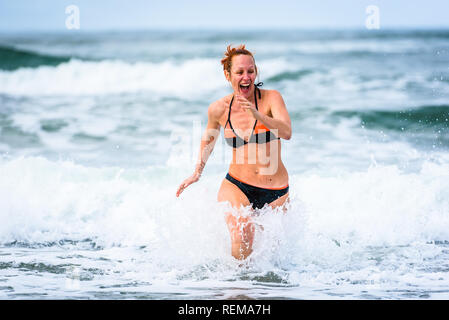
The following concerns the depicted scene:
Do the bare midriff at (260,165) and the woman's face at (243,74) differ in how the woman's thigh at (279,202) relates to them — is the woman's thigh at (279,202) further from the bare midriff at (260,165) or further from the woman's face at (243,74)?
the woman's face at (243,74)

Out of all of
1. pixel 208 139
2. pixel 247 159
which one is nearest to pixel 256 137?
→ pixel 247 159

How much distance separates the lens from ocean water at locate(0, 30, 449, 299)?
4.50m

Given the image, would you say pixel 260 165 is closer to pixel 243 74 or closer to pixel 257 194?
pixel 257 194

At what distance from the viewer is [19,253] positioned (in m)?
5.38

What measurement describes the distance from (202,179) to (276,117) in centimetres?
403

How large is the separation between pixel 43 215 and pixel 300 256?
3.07 meters

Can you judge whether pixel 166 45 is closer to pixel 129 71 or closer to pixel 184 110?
pixel 129 71

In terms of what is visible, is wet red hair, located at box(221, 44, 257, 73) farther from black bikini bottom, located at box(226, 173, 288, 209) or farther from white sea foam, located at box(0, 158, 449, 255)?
white sea foam, located at box(0, 158, 449, 255)

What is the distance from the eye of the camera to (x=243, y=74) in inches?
163

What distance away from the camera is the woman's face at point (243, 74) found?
4.13 meters

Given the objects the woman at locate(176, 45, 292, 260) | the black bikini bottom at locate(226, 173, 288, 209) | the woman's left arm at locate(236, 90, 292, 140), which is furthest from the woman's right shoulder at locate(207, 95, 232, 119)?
the black bikini bottom at locate(226, 173, 288, 209)

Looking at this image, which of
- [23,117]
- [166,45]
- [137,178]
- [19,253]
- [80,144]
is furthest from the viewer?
[166,45]
